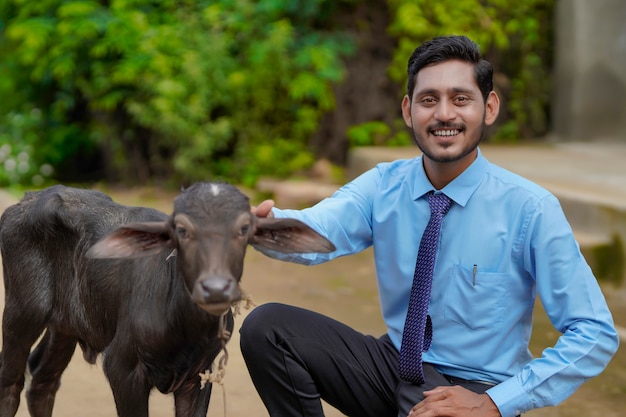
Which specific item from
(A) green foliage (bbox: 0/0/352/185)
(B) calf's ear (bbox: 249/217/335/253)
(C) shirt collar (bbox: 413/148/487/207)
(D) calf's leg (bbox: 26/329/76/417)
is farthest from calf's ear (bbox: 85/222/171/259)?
(A) green foliage (bbox: 0/0/352/185)

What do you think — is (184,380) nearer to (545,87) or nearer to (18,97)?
(545,87)

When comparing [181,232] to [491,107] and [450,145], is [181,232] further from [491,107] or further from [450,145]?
[491,107]

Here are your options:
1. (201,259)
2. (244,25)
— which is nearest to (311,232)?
(201,259)

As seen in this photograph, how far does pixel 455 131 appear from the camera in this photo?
330 centimetres

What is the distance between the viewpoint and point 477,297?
3314 mm

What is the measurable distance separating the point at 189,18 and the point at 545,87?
152 inches

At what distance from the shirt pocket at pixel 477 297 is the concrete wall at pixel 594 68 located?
6.29 m

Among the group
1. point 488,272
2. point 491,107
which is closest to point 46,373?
point 488,272

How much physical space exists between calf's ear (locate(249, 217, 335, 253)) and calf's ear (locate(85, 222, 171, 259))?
0.31 metres

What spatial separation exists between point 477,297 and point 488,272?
0.10 metres

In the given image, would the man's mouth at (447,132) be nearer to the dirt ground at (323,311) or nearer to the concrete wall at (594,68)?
the dirt ground at (323,311)

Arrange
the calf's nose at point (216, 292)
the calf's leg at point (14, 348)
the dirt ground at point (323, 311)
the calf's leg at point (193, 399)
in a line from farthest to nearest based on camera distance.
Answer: the dirt ground at point (323, 311) < the calf's leg at point (14, 348) < the calf's leg at point (193, 399) < the calf's nose at point (216, 292)

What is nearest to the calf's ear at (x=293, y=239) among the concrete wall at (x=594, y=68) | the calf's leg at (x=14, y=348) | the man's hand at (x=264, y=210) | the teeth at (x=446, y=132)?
the man's hand at (x=264, y=210)

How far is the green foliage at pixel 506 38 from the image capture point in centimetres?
902
